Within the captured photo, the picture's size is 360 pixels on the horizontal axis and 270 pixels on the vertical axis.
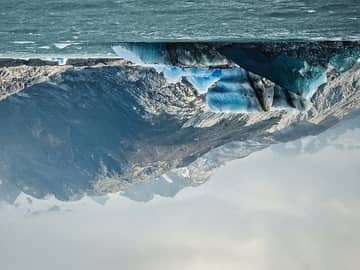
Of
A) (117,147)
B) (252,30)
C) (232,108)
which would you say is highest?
(252,30)

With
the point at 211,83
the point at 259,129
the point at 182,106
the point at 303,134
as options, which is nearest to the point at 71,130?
the point at 182,106

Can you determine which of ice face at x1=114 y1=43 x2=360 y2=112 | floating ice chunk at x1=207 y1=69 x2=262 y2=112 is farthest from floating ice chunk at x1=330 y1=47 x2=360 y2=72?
floating ice chunk at x1=207 y1=69 x2=262 y2=112

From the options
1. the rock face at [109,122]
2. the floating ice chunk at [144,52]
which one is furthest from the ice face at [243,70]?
the rock face at [109,122]

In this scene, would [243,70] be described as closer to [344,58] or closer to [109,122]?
[344,58]

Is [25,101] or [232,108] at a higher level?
→ [232,108]

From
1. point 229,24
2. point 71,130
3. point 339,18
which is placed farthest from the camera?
point 71,130

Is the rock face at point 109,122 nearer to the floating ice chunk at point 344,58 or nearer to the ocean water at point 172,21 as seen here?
the floating ice chunk at point 344,58

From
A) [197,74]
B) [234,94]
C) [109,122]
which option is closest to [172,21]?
[234,94]

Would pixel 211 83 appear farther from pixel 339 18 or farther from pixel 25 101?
pixel 25 101
